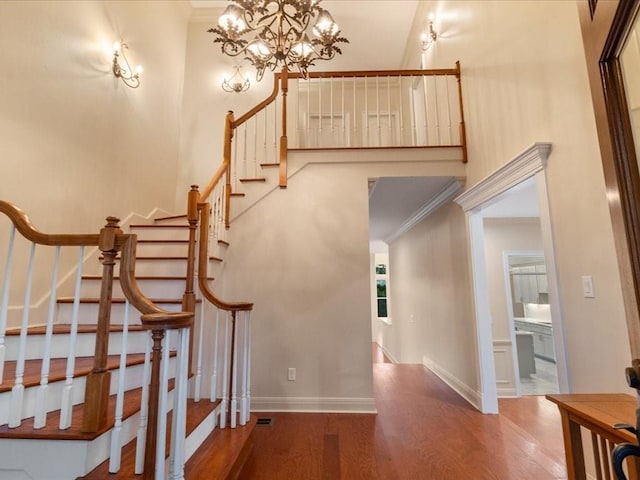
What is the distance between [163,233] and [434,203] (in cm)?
337

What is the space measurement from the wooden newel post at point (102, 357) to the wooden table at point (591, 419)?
1992mm

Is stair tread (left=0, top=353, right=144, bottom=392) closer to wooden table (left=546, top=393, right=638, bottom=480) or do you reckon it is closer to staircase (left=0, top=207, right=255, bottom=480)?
staircase (left=0, top=207, right=255, bottom=480)

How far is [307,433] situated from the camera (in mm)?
2719

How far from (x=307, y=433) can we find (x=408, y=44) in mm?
6611

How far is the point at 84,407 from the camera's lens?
140 cm

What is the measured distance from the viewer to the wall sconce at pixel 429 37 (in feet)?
14.8

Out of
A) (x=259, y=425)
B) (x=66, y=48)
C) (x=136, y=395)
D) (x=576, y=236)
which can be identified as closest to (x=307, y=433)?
(x=259, y=425)

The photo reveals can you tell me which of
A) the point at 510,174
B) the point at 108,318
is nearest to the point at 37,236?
the point at 108,318

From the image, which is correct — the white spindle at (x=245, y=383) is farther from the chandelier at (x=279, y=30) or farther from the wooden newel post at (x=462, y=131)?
the wooden newel post at (x=462, y=131)

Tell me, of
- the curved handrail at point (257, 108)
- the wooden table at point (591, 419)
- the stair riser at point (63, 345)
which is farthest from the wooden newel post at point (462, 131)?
the stair riser at point (63, 345)

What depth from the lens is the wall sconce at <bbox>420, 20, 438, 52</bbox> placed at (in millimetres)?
4496

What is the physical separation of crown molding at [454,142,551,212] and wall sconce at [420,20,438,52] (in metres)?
2.68

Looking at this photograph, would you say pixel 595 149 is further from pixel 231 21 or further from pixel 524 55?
pixel 231 21

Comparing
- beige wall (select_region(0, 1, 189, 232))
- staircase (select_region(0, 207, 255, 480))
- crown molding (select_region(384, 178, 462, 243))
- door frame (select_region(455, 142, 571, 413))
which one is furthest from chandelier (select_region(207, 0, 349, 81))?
staircase (select_region(0, 207, 255, 480))
